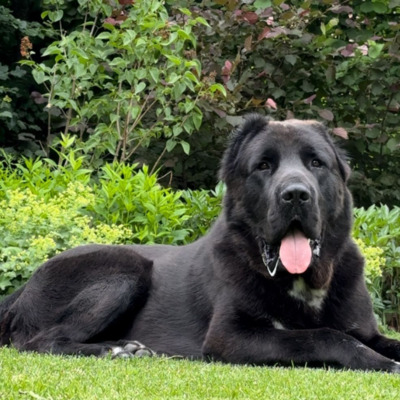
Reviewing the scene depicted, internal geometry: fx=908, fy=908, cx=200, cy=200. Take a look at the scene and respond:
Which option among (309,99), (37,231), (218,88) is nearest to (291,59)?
(309,99)

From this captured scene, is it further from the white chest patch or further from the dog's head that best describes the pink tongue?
the white chest patch

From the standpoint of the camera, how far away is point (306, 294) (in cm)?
497

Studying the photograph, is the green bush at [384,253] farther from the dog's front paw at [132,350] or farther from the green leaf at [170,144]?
the dog's front paw at [132,350]

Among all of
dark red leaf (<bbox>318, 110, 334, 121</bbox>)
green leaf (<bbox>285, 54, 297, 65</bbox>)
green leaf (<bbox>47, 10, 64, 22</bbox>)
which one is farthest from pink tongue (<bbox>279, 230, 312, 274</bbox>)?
green leaf (<bbox>47, 10, 64, 22</bbox>)

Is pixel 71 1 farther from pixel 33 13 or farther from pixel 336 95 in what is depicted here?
pixel 336 95

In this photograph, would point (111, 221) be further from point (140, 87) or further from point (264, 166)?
point (264, 166)

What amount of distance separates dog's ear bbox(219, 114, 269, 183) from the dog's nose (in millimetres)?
674

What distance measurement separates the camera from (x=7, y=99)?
31.9 ft

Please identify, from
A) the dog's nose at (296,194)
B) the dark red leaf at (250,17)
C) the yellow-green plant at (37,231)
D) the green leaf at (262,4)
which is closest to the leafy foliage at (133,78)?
the dark red leaf at (250,17)

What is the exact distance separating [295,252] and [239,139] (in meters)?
0.88

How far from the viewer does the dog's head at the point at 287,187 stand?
4.74 metres

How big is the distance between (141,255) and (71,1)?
16.5 feet

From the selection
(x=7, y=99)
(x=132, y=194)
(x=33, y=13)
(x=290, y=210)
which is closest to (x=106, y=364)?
(x=290, y=210)

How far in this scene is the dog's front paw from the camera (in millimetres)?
5101
